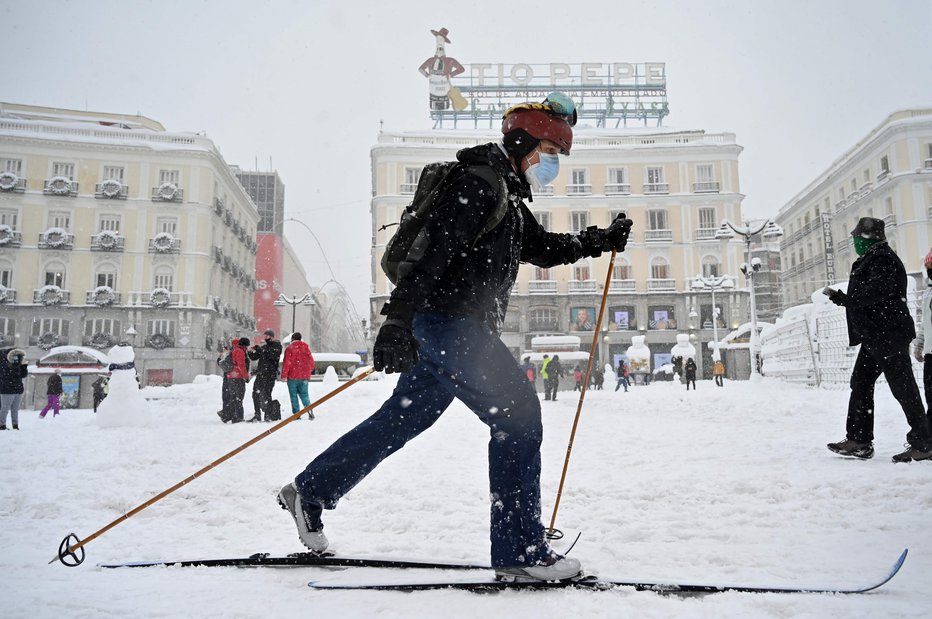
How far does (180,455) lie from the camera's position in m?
5.31

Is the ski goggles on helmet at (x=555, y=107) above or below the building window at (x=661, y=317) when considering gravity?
below

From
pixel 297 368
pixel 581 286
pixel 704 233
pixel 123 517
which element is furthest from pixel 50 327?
pixel 123 517

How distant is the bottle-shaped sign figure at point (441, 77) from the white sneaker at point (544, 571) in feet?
141

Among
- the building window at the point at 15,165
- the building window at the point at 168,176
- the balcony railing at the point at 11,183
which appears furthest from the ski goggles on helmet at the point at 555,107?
the building window at the point at 15,165

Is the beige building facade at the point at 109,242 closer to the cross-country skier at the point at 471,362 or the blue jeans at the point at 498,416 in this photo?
the cross-country skier at the point at 471,362

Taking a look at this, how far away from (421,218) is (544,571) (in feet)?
3.90

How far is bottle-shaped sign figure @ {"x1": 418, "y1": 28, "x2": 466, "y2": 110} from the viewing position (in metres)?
42.0

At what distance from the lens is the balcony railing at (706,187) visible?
38688 millimetres

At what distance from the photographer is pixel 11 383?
1030cm

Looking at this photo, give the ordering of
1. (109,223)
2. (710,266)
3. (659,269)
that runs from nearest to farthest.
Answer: (109,223), (710,266), (659,269)

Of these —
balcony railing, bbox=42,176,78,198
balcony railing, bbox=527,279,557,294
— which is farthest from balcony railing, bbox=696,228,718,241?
balcony railing, bbox=42,176,78,198

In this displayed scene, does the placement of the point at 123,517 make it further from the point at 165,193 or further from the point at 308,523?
the point at 165,193

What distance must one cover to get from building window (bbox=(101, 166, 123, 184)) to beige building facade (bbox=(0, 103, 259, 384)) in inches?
3.5

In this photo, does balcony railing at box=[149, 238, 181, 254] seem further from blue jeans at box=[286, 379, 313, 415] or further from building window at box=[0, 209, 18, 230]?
blue jeans at box=[286, 379, 313, 415]
